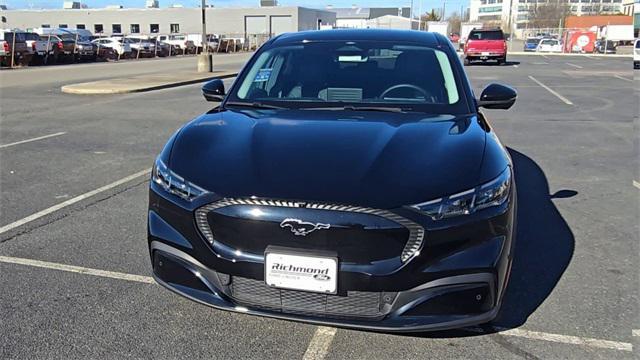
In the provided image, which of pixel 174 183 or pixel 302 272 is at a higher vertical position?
pixel 174 183

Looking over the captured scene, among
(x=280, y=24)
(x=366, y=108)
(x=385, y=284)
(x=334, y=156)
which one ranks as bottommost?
(x=385, y=284)

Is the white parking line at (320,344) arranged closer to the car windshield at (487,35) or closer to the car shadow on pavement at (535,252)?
the car shadow on pavement at (535,252)

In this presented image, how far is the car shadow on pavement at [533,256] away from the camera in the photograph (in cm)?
310

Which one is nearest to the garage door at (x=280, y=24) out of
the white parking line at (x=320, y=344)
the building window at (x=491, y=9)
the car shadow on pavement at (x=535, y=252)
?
the car shadow on pavement at (x=535, y=252)

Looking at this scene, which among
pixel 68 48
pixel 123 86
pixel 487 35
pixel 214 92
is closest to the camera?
pixel 214 92

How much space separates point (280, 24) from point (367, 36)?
72064 millimetres

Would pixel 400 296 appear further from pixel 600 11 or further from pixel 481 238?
pixel 600 11

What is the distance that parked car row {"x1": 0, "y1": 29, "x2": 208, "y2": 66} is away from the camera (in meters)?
27.0

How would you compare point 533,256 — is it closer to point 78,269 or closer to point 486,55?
point 78,269

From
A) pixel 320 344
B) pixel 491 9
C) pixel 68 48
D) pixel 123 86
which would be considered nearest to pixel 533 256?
pixel 320 344

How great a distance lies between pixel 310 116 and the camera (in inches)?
136

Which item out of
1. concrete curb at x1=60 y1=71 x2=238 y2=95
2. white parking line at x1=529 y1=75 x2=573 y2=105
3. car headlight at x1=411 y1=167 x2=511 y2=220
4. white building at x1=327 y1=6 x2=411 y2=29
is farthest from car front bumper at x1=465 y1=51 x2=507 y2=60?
white building at x1=327 y1=6 x2=411 y2=29

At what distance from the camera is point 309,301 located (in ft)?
8.27

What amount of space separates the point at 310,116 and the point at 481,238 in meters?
1.39
